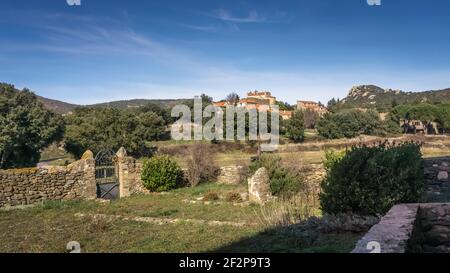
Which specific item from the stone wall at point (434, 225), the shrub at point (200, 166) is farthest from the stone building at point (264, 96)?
the stone wall at point (434, 225)

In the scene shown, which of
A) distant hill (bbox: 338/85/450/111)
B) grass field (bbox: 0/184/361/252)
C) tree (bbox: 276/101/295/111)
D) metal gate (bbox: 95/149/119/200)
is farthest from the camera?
distant hill (bbox: 338/85/450/111)

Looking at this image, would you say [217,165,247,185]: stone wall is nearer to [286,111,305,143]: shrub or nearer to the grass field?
the grass field

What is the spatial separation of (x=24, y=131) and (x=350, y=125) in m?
34.8

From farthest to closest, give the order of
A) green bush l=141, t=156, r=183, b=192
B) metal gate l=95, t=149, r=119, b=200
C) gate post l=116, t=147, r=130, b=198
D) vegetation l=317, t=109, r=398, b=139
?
vegetation l=317, t=109, r=398, b=139 < green bush l=141, t=156, r=183, b=192 < gate post l=116, t=147, r=130, b=198 < metal gate l=95, t=149, r=119, b=200

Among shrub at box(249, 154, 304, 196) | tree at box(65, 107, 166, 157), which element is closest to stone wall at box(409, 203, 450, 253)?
shrub at box(249, 154, 304, 196)

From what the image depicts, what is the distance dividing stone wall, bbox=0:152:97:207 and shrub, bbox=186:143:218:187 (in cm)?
457

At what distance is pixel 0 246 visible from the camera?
826 centimetres

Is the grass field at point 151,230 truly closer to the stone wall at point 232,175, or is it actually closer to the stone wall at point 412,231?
the stone wall at point 412,231

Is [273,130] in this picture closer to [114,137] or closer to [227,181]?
[114,137]

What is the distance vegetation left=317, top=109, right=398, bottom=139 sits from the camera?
154 ft

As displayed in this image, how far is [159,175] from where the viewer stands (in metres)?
17.4
